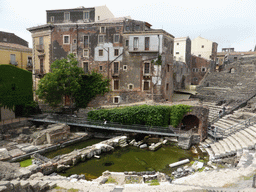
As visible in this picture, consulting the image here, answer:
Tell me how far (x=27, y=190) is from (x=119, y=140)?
40.8ft

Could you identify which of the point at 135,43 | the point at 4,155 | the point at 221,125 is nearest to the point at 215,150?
the point at 221,125

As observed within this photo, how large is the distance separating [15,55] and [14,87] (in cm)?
1170

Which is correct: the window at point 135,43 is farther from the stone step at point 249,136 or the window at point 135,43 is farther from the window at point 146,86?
the stone step at point 249,136

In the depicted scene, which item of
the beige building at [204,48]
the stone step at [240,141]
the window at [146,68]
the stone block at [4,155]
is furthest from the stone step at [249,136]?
the beige building at [204,48]

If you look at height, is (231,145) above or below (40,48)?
below

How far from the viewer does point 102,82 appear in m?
29.0

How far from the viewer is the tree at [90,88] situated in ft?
95.2

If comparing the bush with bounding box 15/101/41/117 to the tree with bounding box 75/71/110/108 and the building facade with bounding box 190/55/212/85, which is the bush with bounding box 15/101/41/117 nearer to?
the tree with bounding box 75/71/110/108

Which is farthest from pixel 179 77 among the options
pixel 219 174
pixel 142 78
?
pixel 219 174

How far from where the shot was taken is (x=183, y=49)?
44.7 m

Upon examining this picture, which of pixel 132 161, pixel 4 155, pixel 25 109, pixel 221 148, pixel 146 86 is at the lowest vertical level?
pixel 132 161

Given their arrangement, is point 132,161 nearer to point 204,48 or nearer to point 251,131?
point 251,131

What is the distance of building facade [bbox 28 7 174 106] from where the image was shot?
27.1 metres

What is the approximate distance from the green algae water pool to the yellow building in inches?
1032
